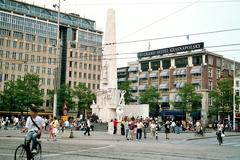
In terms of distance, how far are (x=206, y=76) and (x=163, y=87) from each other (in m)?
11.5

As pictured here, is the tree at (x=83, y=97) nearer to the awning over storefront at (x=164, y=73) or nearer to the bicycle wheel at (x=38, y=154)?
the awning over storefront at (x=164, y=73)

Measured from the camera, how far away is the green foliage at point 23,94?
68750mm

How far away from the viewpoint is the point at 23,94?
6869cm

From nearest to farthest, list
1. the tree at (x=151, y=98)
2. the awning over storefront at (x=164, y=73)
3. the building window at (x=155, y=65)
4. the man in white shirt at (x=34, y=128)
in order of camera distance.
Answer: the man in white shirt at (x=34, y=128)
the tree at (x=151, y=98)
the awning over storefront at (x=164, y=73)
the building window at (x=155, y=65)

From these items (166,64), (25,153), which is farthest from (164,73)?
(25,153)

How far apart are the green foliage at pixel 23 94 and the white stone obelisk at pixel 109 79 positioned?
22.0m

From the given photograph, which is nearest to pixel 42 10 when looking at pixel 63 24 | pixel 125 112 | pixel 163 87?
pixel 63 24

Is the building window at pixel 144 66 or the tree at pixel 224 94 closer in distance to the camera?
the tree at pixel 224 94

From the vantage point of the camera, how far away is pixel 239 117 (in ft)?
230

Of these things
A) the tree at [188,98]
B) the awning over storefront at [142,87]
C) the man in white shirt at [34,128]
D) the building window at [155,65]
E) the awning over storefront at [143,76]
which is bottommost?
the man in white shirt at [34,128]

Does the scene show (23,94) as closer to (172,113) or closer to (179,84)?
(172,113)

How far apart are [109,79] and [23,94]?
80.3 feet

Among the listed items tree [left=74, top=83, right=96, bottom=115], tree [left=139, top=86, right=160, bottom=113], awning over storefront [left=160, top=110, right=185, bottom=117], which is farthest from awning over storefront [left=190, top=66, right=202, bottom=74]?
tree [left=74, top=83, right=96, bottom=115]

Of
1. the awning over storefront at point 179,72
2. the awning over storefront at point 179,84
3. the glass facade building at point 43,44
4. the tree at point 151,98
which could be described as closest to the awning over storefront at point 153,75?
the awning over storefront at point 179,72
